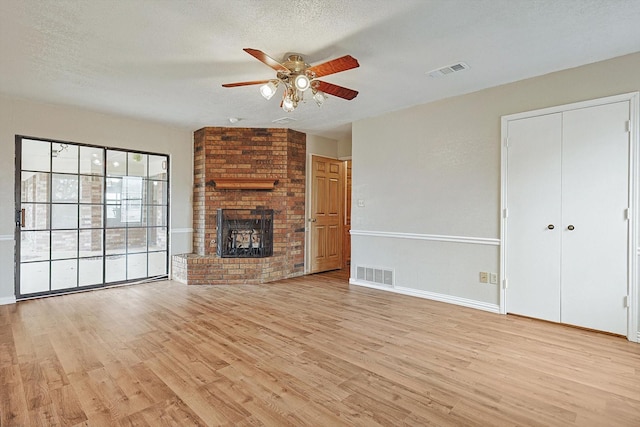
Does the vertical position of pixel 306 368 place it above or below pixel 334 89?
below

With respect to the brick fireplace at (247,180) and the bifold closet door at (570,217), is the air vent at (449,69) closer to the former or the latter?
the bifold closet door at (570,217)

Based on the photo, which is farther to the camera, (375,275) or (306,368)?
(375,275)

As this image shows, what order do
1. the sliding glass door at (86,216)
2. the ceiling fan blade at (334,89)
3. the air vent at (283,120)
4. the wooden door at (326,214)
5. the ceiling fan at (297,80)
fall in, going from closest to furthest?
the ceiling fan at (297,80)
the ceiling fan blade at (334,89)
the sliding glass door at (86,216)
the air vent at (283,120)
the wooden door at (326,214)

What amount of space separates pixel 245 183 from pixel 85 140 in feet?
7.50

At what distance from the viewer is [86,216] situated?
15.2 ft

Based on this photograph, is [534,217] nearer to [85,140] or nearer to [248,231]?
[248,231]

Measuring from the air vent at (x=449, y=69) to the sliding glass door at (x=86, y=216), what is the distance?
440cm

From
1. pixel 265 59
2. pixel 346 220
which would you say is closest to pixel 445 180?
pixel 265 59

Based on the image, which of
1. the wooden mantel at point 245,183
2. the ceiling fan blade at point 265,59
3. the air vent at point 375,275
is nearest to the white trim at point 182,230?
the wooden mantel at point 245,183

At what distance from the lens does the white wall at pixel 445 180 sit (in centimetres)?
331

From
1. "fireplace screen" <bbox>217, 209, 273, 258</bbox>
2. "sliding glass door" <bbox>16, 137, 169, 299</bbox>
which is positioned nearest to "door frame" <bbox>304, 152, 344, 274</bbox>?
"fireplace screen" <bbox>217, 209, 273, 258</bbox>

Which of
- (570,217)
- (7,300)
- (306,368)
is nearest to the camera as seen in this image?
(306,368)

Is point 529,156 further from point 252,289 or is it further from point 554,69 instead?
point 252,289

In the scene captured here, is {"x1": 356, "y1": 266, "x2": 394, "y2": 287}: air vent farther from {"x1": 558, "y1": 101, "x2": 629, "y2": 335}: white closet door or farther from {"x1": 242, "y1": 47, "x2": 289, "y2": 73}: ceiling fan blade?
{"x1": 242, "y1": 47, "x2": 289, "y2": 73}: ceiling fan blade
